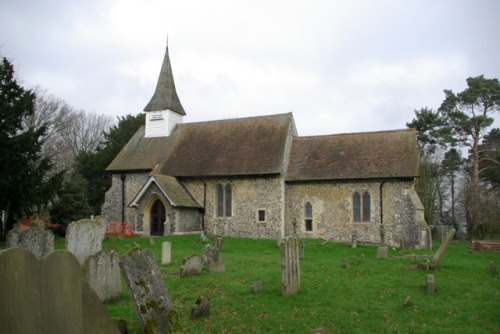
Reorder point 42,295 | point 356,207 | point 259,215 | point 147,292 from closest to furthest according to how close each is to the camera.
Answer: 1. point 42,295
2. point 147,292
3. point 356,207
4. point 259,215

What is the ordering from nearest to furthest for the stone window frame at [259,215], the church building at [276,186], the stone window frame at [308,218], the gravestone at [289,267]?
the gravestone at [289,267], the church building at [276,186], the stone window frame at [308,218], the stone window frame at [259,215]

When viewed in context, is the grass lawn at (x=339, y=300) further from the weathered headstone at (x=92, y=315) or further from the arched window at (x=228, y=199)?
the arched window at (x=228, y=199)

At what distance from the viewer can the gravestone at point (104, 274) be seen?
9266 mm

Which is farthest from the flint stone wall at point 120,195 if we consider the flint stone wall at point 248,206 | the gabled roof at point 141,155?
the flint stone wall at point 248,206

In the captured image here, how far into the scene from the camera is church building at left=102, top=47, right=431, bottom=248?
24219 millimetres

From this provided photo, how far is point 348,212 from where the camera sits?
2475 centimetres

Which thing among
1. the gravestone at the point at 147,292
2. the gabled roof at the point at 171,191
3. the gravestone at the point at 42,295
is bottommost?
the gravestone at the point at 147,292

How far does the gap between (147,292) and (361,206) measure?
19.6 m

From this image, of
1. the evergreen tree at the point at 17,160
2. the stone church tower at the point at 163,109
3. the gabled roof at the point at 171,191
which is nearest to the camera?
the evergreen tree at the point at 17,160

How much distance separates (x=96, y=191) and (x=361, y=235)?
25058 mm

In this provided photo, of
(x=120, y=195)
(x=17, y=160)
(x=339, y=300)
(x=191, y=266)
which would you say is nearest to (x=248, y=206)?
(x=120, y=195)

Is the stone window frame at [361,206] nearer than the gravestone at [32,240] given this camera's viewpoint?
No

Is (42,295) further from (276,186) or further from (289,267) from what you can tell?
(276,186)

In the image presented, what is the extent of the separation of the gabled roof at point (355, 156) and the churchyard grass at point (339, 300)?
32.3ft
